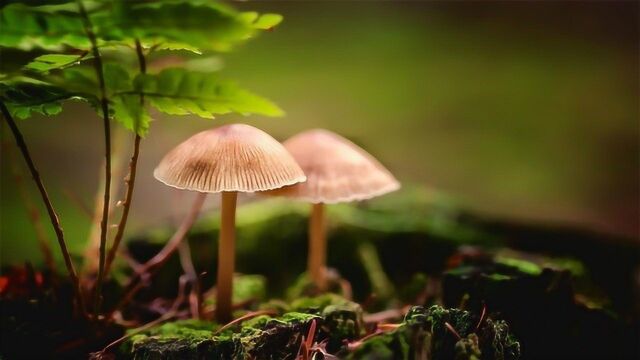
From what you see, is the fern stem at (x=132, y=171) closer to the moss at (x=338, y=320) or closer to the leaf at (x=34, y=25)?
the leaf at (x=34, y=25)

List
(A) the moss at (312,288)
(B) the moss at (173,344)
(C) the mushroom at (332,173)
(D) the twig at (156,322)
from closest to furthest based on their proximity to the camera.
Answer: (B) the moss at (173,344), (D) the twig at (156,322), (C) the mushroom at (332,173), (A) the moss at (312,288)

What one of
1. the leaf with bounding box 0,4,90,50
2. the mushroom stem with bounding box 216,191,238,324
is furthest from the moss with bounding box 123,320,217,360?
the leaf with bounding box 0,4,90,50

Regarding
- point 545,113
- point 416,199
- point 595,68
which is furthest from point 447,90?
point 416,199

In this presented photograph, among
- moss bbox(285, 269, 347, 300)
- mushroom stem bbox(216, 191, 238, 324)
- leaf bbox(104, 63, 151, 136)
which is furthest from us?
moss bbox(285, 269, 347, 300)

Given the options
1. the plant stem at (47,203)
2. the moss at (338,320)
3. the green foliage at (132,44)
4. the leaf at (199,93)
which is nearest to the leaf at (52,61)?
the green foliage at (132,44)

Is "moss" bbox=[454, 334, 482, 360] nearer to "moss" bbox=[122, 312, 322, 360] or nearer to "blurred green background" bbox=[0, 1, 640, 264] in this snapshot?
"moss" bbox=[122, 312, 322, 360]

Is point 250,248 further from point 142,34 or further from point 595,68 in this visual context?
point 595,68

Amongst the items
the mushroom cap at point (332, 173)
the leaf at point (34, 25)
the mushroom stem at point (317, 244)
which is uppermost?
the leaf at point (34, 25)

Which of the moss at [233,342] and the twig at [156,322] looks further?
the twig at [156,322]

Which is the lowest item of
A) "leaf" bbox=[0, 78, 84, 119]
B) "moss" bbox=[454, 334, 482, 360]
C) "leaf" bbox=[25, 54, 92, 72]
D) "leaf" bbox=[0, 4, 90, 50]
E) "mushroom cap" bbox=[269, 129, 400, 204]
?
"moss" bbox=[454, 334, 482, 360]
